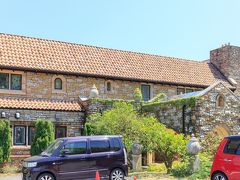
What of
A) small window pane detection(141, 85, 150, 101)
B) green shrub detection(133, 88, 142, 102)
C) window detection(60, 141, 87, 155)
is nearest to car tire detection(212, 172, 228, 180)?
window detection(60, 141, 87, 155)

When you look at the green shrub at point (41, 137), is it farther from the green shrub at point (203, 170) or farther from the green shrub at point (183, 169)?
the green shrub at point (203, 170)

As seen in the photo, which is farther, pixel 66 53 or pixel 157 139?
pixel 66 53

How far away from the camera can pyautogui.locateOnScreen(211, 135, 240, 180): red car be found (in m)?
13.6

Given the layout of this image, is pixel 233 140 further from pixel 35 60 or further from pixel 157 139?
pixel 35 60

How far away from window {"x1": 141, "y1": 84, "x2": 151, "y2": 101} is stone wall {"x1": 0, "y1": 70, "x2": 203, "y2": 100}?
0.99ft

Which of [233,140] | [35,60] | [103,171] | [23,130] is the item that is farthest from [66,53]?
[233,140]

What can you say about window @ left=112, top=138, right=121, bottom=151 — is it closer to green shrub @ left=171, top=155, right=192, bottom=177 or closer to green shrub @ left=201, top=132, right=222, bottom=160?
green shrub @ left=171, top=155, right=192, bottom=177

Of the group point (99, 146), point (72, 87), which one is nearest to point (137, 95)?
point (72, 87)

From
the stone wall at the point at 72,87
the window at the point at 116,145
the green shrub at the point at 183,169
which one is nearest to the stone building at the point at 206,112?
the green shrub at the point at 183,169

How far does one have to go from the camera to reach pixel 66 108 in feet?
83.0

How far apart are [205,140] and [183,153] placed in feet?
11.7

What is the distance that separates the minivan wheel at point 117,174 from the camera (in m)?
15.8

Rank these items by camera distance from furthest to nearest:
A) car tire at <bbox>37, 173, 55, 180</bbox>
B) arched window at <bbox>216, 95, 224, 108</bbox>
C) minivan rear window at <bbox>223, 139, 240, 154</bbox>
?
arched window at <bbox>216, 95, 224, 108</bbox>
car tire at <bbox>37, 173, 55, 180</bbox>
minivan rear window at <bbox>223, 139, 240, 154</bbox>

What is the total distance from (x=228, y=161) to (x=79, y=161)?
530cm
